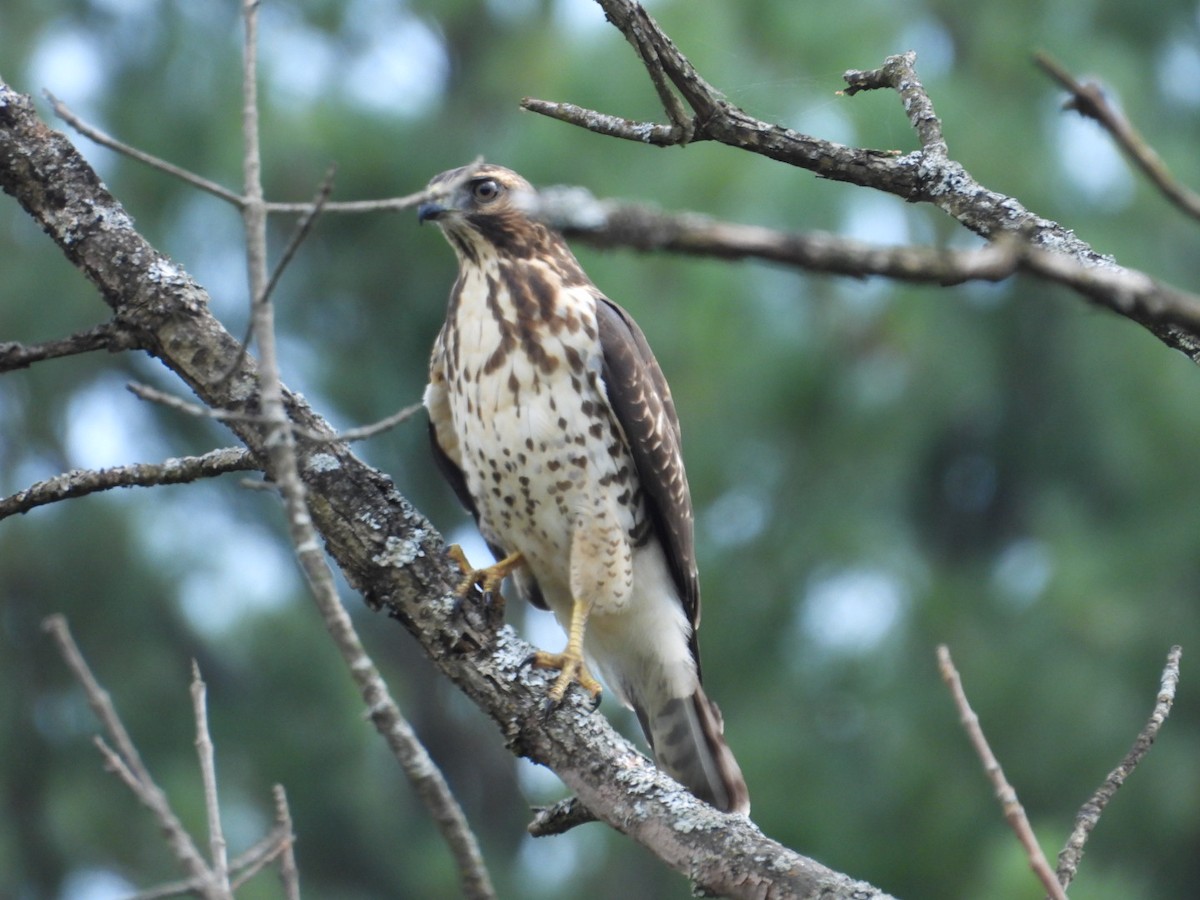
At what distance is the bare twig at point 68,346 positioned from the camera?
8.56ft

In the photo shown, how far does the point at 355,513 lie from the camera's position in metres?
2.81

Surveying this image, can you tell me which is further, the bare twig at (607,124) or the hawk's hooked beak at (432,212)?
the hawk's hooked beak at (432,212)

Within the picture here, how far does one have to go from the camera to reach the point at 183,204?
8.74 metres

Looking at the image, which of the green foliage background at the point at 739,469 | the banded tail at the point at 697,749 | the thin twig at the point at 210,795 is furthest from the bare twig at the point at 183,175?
the green foliage background at the point at 739,469

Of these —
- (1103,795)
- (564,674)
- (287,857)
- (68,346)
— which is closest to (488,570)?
(564,674)

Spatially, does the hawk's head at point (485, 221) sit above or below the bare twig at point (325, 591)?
above

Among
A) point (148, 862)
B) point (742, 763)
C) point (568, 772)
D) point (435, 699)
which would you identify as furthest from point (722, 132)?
point (435, 699)

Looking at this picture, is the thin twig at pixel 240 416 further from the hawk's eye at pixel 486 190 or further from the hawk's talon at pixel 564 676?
the hawk's eye at pixel 486 190

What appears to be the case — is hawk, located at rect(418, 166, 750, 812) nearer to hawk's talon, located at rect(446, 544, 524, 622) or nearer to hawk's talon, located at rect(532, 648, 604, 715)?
hawk's talon, located at rect(446, 544, 524, 622)

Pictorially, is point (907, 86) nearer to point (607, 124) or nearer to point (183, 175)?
point (607, 124)

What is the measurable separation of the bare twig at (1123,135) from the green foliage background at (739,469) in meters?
5.03

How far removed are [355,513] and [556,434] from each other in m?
0.93

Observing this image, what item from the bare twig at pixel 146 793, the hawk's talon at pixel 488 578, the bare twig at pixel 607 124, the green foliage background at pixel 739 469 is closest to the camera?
the bare twig at pixel 146 793

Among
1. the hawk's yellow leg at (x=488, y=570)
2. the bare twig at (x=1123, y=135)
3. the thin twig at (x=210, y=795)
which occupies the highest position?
the hawk's yellow leg at (x=488, y=570)
